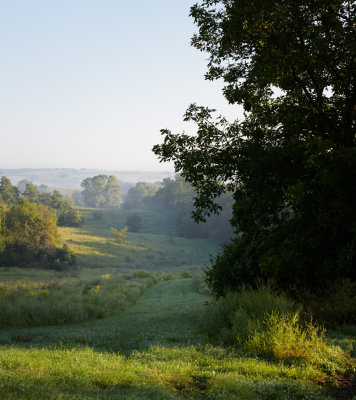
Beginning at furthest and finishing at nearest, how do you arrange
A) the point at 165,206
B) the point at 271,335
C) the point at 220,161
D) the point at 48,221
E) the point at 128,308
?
1. the point at 165,206
2. the point at 48,221
3. the point at 128,308
4. the point at 220,161
5. the point at 271,335

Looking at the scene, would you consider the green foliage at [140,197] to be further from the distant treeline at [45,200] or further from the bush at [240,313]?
the bush at [240,313]

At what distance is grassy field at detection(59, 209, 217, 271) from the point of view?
200 ft

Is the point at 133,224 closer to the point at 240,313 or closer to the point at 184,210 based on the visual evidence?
the point at 184,210

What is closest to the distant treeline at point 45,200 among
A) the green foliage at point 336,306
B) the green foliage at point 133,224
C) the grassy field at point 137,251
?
the grassy field at point 137,251

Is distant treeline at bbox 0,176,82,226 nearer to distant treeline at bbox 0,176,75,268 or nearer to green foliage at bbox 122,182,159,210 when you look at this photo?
distant treeline at bbox 0,176,75,268

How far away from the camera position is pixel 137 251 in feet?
232

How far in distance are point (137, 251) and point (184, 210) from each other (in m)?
28.4

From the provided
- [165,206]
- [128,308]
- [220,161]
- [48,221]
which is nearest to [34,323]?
[128,308]

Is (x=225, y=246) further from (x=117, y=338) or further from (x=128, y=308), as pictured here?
(x=128, y=308)

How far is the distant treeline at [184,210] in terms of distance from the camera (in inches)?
3174

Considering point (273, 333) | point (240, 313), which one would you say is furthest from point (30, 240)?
point (273, 333)

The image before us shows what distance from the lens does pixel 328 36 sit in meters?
9.51

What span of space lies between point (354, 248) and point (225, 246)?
4836 mm

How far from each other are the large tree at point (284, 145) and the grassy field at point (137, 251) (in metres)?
46.1
